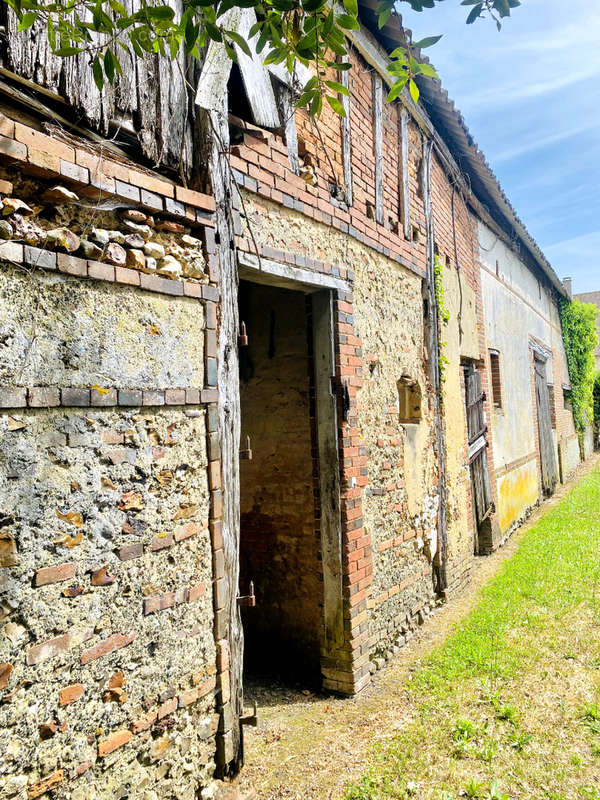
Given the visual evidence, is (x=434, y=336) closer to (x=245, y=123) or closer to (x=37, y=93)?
(x=245, y=123)

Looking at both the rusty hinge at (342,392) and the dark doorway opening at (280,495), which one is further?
the dark doorway opening at (280,495)

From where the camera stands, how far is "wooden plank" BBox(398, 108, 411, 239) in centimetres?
549

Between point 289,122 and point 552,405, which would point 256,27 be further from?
point 552,405

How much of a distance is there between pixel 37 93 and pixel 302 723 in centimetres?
392

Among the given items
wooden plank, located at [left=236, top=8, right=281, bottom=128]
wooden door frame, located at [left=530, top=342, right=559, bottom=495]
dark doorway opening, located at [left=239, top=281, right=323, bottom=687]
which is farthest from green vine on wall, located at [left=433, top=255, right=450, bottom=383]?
wooden door frame, located at [left=530, top=342, right=559, bottom=495]

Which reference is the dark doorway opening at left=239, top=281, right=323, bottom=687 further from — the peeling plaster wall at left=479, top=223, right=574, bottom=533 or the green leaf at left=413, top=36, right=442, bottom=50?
the peeling plaster wall at left=479, top=223, right=574, bottom=533

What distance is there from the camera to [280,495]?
14.8 feet

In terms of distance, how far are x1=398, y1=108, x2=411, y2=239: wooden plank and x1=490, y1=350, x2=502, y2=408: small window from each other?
4.32 metres

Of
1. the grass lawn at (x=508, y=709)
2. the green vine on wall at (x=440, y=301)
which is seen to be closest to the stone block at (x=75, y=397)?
the grass lawn at (x=508, y=709)

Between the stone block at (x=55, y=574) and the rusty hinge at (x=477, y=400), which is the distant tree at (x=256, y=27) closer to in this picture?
the stone block at (x=55, y=574)

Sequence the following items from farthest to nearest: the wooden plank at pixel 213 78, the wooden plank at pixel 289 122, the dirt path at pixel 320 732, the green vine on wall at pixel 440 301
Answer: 1. the green vine on wall at pixel 440 301
2. the wooden plank at pixel 289 122
3. the dirt path at pixel 320 732
4. the wooden plank at pixel 213 78

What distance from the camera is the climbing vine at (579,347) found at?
17688 millimetres

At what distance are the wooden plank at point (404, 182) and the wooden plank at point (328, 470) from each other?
189 cm

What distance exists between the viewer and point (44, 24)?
89.7 inches
